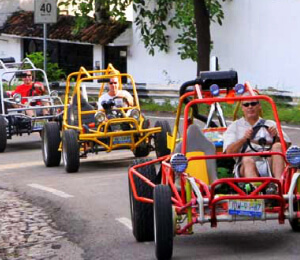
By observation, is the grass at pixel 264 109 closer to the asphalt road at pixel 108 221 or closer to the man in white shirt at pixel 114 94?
the man in white shirt at pixel 114 94

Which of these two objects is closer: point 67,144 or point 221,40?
point 67,144

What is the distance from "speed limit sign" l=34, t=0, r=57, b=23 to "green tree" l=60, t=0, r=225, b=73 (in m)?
0.34

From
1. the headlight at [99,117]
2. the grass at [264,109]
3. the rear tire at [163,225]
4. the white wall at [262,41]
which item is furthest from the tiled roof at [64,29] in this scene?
the rear tire at [163,225]

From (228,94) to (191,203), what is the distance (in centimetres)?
170

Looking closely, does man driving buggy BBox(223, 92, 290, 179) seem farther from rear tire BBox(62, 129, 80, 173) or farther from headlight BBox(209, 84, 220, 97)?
rear tire BBox(62, 129, 80, 173)

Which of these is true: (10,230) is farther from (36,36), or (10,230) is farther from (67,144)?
(36,36)

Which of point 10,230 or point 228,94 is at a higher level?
point 228,94

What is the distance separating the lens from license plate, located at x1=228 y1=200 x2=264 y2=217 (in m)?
8.88

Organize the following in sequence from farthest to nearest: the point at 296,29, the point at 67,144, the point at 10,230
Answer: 1. the point at 296,29
2. the point at 67,144
3. the point at 10,230

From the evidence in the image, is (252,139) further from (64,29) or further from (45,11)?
(64,29)

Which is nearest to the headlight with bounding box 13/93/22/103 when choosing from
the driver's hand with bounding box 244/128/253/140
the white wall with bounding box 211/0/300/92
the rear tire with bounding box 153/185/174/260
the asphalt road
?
the asphalt road

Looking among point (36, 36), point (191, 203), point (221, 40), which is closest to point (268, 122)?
point (191, 203)

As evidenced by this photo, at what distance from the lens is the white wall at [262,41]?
2716 centimetres

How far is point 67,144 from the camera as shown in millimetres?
15734
